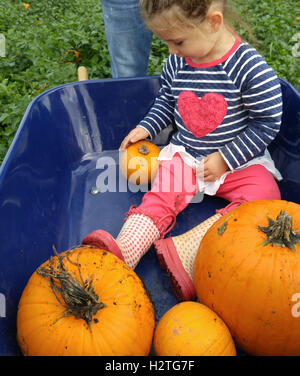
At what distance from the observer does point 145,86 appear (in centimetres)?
154

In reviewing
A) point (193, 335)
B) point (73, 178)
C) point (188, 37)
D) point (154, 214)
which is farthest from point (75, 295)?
point (73, 178)

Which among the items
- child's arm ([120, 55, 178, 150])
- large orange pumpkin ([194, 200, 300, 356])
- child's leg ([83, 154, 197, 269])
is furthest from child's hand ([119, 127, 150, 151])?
large orange pumpkin ([194, 200, 300, 356])

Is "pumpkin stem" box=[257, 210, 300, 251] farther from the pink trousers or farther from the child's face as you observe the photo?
the child's face

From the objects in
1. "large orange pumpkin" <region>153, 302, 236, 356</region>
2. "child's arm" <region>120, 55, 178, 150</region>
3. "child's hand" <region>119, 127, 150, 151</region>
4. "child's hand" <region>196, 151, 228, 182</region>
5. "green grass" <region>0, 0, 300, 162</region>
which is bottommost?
"large orange pumpkin" <region>153, 302, 236, 356</region>

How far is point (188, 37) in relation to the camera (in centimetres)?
102

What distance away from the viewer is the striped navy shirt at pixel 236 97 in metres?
1.13

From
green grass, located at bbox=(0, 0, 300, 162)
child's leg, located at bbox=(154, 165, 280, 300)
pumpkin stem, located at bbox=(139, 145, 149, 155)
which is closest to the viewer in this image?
child's leg, located at bbox=(154, 165, 280, 300)

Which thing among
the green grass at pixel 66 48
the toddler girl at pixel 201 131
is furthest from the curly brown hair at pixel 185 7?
the green grass at pixel 66 48

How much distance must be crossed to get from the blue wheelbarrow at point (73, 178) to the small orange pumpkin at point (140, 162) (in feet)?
0.27

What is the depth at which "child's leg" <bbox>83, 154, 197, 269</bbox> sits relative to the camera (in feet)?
3.66

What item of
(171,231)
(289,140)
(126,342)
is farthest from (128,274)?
(289,140)

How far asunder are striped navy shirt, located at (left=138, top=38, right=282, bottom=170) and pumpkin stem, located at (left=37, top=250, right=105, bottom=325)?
696mm

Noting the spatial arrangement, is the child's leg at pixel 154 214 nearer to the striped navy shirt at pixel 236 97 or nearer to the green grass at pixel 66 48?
the striped navy shirt at pixel 236 97
